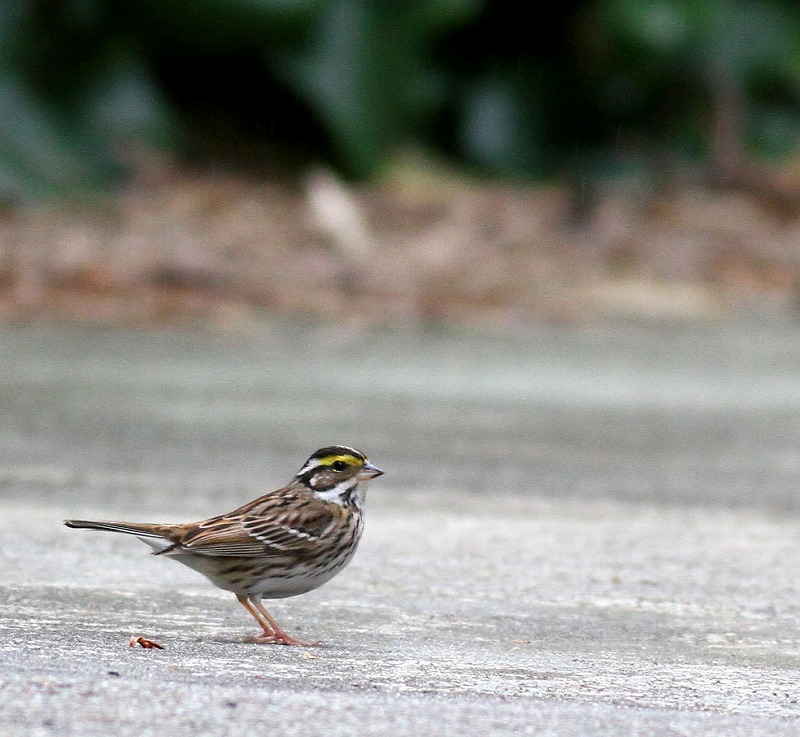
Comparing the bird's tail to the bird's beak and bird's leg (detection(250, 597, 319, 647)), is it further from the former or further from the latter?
the bird's beak

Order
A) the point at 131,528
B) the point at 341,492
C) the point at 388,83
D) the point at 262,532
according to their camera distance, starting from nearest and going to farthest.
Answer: the point at 131,528 → the point at 262,532 → the point at 341,492 → the point at 388,83

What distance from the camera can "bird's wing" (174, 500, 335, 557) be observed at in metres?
4.47

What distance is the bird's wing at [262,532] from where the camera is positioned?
447 cm

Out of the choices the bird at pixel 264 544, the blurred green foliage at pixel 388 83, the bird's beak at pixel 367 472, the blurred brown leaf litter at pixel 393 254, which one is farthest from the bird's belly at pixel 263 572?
the blurred green foliage at pixel 388 83

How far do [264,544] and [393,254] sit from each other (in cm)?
862

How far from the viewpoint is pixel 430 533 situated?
581cm

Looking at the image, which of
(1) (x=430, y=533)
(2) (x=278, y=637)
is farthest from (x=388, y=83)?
(2) (x=278, y=637)

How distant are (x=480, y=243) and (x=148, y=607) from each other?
367 inches

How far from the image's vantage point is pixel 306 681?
11.9 feet

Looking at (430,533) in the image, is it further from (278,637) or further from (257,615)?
(278,637)

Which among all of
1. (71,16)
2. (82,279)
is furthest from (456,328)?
(71,16)

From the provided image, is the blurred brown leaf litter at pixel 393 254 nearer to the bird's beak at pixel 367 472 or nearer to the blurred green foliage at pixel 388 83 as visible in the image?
the blurred green foliage at pixel 388 83

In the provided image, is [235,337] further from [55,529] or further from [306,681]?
[306,681]

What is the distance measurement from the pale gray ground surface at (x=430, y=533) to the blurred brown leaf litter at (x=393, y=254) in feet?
2.77
